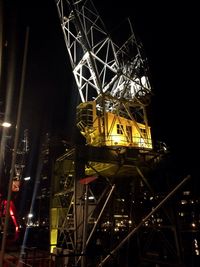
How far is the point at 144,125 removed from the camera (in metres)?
22.8

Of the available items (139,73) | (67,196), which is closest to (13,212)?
(67,196)

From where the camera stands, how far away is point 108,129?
66.2 ft

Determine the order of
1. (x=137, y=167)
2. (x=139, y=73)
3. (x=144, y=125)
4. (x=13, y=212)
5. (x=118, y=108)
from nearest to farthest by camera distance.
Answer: (x=137, y=167) < (x=118, y=108) < (x=144, y=125) < (x=139, y=73) < (x=13, y=212)

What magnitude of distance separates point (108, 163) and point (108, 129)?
10.9 feet

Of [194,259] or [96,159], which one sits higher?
[96,159]

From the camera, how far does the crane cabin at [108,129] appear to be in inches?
777

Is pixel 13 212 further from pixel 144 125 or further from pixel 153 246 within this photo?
pixel 144 125

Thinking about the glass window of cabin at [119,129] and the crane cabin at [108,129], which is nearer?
the crane cabin at [108,129]

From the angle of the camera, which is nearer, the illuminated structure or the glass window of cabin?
the illuminated structure

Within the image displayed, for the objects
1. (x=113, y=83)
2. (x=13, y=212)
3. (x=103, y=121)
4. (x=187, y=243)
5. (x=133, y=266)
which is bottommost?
(x=133, y=266)

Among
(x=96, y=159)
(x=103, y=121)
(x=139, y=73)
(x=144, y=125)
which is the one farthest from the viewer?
(x=139, y=73)

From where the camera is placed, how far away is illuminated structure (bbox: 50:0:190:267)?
55.5 feet

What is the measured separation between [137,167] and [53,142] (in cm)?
4546

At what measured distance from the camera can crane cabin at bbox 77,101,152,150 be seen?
1973cm
